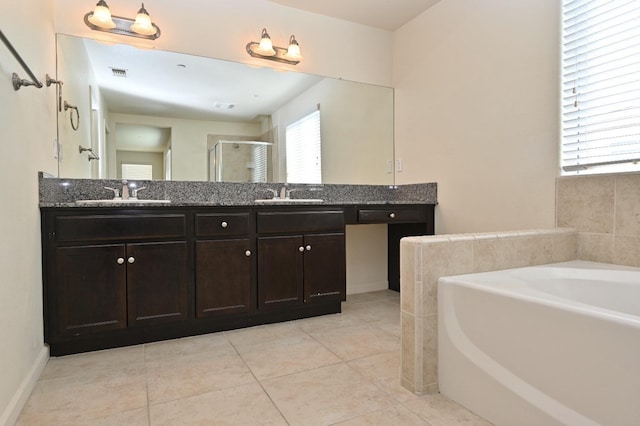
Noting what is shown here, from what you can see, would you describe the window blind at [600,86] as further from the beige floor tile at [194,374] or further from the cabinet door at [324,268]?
the beige floor tile at [194,374]

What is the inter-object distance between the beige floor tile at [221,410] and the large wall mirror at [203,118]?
1.59 m

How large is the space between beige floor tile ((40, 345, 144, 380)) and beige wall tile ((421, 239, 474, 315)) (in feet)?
4.92

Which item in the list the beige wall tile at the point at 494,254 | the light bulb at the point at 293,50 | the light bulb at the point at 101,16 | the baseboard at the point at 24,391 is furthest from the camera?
the light bulb at the point at 293,50

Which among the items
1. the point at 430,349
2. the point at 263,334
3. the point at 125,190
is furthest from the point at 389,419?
the point at 125,190

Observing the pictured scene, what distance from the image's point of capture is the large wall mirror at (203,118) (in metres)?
2.40

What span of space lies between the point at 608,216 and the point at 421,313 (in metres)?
1.21

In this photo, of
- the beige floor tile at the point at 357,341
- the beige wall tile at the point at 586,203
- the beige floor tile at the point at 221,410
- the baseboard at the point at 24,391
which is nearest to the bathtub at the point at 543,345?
the beige wall tile at the point at 586,203

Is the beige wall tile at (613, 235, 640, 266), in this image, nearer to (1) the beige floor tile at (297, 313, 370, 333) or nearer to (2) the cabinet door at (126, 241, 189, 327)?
(1) the beige floor tile at (297, 313, 370, 333)

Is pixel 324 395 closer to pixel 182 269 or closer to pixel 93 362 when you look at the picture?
pixel 182 269

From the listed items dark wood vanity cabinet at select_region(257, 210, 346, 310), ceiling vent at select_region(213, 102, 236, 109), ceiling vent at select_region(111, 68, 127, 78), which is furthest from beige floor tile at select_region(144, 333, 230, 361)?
ceiling vent at select_region(111, 68, 127, 78)

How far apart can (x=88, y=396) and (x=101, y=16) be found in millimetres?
2198

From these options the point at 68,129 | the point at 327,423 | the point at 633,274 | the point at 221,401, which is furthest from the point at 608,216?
the point at 68,129

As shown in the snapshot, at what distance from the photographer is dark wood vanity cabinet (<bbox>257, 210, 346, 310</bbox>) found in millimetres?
2420

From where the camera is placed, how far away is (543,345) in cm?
116
